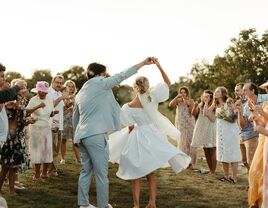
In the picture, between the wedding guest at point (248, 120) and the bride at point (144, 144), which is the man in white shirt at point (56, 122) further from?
the wedding guest at point (248, 120)

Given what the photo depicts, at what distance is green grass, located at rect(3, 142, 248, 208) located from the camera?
340 inches

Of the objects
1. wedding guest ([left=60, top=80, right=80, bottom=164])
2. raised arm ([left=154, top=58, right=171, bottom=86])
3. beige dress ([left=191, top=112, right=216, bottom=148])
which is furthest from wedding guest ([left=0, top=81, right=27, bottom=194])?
beige dress ([left=191, top=112, right=216, bottom=148])

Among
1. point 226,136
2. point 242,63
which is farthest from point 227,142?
point 242,63

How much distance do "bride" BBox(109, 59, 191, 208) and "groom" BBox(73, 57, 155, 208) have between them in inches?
30.0

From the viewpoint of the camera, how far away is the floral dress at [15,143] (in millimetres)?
8797

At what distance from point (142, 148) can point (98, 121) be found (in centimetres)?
115

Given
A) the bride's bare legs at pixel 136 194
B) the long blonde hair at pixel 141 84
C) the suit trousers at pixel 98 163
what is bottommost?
the bride's bare legs at pixel 136 194

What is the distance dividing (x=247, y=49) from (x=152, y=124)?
52.5 metres

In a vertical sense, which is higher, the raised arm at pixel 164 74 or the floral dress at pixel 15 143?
the raised arm at pixel 164 74

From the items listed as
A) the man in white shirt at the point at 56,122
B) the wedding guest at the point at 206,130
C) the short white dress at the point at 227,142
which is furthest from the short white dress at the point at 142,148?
the wedding guest at the point at 206,130

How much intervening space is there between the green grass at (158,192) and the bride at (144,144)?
61 centimetres

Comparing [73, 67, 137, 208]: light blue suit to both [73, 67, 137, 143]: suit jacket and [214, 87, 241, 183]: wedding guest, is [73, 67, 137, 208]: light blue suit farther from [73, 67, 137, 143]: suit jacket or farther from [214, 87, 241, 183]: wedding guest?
[214, 87, 241, 183]: wedding guest

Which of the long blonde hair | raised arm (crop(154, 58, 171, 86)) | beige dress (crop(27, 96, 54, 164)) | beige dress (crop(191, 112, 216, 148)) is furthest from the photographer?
beige dress (crop(191, 112, 216, 148))

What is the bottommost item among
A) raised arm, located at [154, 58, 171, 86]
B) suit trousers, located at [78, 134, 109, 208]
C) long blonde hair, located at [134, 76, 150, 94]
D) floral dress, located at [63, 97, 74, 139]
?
suit trousers, located at [78, 134, 109, 208]
